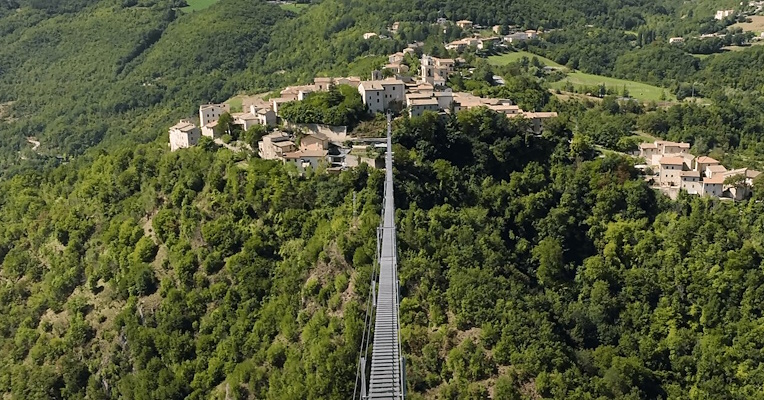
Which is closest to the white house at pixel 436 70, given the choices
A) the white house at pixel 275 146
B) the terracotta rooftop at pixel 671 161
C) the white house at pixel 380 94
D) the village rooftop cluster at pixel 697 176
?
the white house at pixel 380 94

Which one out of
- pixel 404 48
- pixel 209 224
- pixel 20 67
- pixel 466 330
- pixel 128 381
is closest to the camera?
pixel 466 330

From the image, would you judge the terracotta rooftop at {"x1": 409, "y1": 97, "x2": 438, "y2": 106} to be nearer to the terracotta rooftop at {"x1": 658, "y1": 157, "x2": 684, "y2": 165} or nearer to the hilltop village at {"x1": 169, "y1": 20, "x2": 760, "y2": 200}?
the hilltop village at {"x1": 169, "y1": 20, "x2": 760, "y2": 200}

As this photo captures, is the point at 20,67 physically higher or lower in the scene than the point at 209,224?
lower

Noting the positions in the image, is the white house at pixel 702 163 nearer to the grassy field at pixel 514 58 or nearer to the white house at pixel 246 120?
the white house at pixel 246 120

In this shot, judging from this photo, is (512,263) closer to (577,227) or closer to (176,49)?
(577,227)

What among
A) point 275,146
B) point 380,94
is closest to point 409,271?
point 275,146


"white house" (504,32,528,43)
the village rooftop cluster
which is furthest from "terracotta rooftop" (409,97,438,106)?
"white house" (504,32,528,43)

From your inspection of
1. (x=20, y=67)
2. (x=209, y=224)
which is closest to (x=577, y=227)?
(x=209, y=224)

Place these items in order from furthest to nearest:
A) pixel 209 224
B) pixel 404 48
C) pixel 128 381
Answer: pixel 404 48 → pixel 209 224 → pixel 128 381
